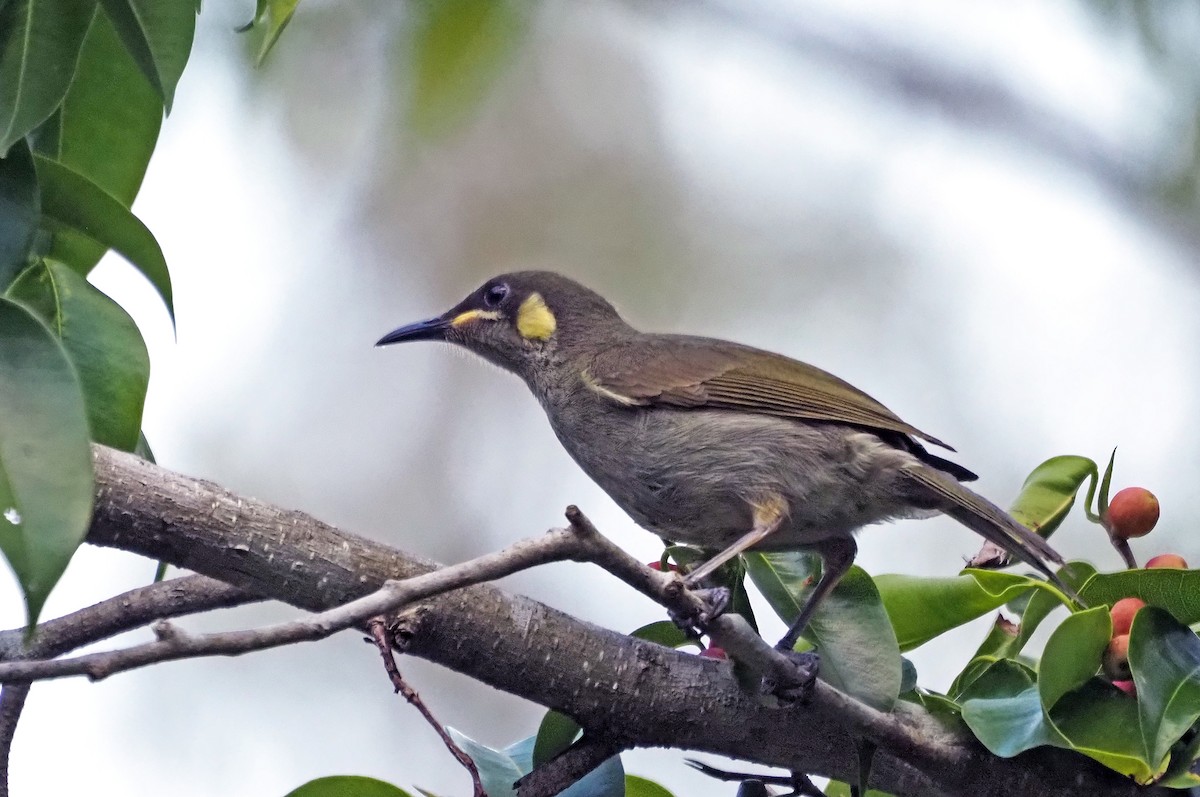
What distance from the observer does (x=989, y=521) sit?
331 centimetres

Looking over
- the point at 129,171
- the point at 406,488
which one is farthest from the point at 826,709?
the point at 406,488

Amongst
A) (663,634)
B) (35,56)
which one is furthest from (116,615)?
(663,634)

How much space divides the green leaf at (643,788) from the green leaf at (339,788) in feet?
2.16

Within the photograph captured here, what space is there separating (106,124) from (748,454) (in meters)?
2.03

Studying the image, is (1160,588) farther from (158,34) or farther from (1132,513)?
(158,34)

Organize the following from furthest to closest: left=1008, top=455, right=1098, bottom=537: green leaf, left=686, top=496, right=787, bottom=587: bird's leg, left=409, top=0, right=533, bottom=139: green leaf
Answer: left=409, top=0, right=533, bottom=139: green leaf
left=1008, top=455, right=1098, bottom=537: green leaf
left=686, top=496, right=787, bottom=587: bird's leg

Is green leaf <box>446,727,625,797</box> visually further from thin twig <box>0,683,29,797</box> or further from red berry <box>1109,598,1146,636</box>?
red berry <box>1109,598,1146,636</box>

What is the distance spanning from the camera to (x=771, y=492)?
11.9ft

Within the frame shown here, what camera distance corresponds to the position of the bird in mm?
3594

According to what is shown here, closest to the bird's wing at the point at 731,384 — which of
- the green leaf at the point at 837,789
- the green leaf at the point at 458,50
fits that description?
the green leaf at the point at 837,789

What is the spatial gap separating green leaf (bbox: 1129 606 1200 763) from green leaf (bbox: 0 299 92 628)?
2158 mm

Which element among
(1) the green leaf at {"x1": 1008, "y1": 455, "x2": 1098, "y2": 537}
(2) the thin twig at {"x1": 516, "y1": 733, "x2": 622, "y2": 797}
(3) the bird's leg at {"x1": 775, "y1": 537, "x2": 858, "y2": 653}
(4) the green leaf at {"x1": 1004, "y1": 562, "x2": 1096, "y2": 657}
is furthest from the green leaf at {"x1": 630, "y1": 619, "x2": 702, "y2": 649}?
(1) the green leaf at {"x1": 1008, "y1": 455, "x2": 1098, "y2": 537}

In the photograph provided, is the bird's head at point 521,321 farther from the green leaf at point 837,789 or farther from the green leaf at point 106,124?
the green leaf at point 837,789

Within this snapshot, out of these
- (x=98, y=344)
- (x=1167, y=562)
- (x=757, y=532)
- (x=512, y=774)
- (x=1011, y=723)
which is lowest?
(x=512, y=774)
